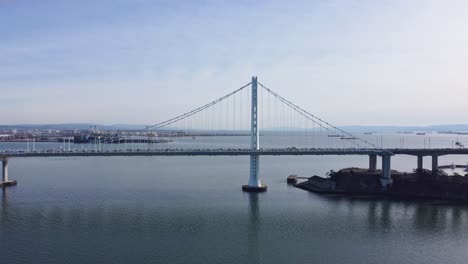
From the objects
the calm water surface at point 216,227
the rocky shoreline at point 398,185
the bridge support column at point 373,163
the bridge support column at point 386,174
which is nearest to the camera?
the calm water surface at point 216,227

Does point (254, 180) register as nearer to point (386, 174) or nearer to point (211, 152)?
point (211, 152)

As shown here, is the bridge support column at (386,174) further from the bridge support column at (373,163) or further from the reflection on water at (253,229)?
the reflection on water at (253,229)

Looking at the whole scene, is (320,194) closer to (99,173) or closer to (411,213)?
(411,213)

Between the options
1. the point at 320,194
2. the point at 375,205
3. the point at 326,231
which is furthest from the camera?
the point at 320,194

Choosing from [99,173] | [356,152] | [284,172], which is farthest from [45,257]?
[284,172]

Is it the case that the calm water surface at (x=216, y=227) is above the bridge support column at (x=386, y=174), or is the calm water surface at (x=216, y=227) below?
below

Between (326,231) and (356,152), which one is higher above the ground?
(356,152)

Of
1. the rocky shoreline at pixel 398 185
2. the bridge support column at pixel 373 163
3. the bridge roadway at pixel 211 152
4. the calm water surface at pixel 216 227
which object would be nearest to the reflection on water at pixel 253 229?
the calm water surface at pixel 216 227
